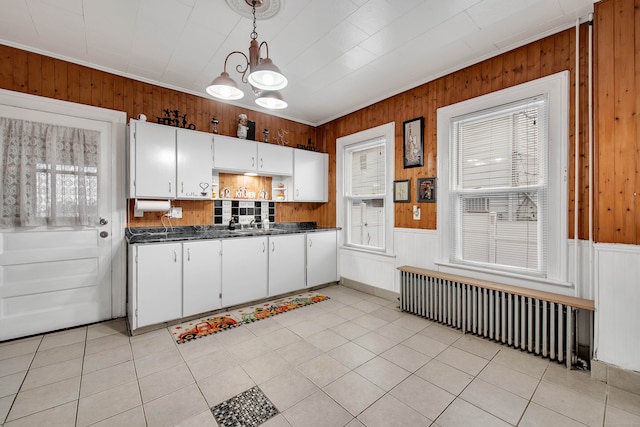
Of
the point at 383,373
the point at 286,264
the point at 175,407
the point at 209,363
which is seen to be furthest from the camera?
the point at 286,264

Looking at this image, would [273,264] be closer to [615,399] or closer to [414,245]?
[414,245]

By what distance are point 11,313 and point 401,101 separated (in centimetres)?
514

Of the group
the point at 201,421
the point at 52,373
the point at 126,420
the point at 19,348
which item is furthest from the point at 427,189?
the point at 19,348

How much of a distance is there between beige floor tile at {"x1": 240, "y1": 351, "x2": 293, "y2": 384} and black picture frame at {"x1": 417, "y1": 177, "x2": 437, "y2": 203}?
8.28ft

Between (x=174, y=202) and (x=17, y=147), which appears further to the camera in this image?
(x=174, y=202)

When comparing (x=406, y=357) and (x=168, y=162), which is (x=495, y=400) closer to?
(x=406, y=357)

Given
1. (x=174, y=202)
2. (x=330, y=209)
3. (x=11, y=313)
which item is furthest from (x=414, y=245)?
(x=11, y=313)

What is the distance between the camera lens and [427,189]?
138 inches

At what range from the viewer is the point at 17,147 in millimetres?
2787

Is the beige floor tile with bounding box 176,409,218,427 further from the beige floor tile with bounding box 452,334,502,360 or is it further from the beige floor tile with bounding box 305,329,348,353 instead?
the beige floor tile with bounding box 452,334,502,360

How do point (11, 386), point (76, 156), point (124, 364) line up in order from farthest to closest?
point (76, 156) < point (124, 364) < point (11, 386)

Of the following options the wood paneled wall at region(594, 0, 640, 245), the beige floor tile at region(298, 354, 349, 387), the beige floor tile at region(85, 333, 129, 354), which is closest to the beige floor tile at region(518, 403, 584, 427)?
the beige floor tile at region(298, 354, 349, 387)

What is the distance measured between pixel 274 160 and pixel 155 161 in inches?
66.0

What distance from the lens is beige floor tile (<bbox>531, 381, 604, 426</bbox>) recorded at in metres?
1.73
